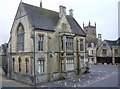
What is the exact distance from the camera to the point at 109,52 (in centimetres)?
6469

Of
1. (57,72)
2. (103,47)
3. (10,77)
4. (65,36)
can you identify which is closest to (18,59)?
(10,77)

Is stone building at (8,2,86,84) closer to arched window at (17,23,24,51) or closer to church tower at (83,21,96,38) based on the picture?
arched window at (17,23,24,51)

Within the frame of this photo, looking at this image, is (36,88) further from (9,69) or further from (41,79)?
(9,69)

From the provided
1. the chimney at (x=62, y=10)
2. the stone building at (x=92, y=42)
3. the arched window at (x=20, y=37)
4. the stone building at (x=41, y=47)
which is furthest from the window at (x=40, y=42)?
the stone building at (x=92, y=42)

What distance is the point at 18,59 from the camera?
31922 mm

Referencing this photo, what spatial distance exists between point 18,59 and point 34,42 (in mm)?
5672

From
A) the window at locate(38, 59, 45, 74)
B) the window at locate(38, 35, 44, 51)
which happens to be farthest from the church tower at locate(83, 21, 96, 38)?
the window at locate(38, 59, 45, 74)

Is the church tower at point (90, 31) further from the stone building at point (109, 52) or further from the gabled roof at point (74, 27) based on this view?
the gabled roof at point (74, 27)

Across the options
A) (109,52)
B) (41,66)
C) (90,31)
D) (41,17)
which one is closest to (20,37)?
(41,17)

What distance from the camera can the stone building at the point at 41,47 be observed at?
28.7m

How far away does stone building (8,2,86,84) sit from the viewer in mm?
28703

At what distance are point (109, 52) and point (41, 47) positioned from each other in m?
40.6

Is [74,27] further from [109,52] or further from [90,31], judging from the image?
[90,31]

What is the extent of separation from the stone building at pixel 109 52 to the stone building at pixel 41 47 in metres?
30.6
